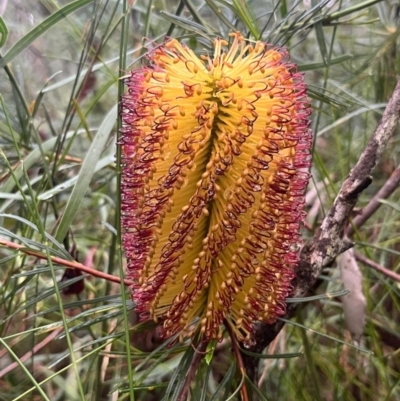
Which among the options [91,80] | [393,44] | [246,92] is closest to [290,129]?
[246,92]

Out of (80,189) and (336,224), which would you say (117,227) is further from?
(336,224)

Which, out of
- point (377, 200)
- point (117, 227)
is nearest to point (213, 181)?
point (117, 227)

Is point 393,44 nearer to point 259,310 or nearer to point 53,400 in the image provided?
point 259,310

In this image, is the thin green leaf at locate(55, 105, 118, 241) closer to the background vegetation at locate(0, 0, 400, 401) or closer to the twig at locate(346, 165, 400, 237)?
the background vegetation at locate(0, 0, 400, 401)

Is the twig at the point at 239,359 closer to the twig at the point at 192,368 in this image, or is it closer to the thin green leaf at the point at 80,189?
the twig at the point at 192,368

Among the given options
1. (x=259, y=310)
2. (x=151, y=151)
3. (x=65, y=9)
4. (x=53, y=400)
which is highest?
(x=65, y=9)

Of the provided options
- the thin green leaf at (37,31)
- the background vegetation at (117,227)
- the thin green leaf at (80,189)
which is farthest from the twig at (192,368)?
the thin green leaf at (37,31)
